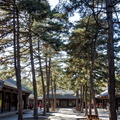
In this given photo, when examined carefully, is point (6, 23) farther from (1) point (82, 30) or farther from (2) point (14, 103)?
(2) point (14, 103)

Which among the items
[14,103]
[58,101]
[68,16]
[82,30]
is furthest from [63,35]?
[58,101]

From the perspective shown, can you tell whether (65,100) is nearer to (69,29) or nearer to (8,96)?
(8,96)

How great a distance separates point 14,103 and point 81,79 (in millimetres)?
15247

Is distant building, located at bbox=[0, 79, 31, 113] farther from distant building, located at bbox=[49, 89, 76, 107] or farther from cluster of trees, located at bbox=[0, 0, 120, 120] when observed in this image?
distant building, located at bbox=[49, 89, 76, 107]

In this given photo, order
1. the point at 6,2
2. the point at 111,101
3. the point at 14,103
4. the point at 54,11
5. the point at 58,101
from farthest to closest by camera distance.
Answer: the point at 58,101 → the point at 14,103 → the point at 6,2 → the point at 54,11 → the point at 111,101

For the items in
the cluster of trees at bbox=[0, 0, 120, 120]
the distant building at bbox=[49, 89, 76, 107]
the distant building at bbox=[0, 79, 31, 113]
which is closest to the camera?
the cluster of trees at bbox=[0, 0, 120, 120]

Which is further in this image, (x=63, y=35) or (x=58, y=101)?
(x=58, y=101)

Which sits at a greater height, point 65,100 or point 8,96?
point 8,96

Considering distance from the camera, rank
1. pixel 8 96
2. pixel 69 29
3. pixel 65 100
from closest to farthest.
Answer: pixel 69 29
pixel 8 96
pixel 65 100

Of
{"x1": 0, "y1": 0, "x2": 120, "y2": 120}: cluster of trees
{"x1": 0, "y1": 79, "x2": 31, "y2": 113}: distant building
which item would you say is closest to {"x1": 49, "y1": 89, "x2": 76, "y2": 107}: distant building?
{"x1": 0, "y1": 79, "x2": 31, "y2": 113}: distant building

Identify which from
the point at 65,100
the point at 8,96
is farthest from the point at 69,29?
the point at 65,100

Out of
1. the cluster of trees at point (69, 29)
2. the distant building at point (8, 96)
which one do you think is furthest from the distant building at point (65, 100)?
the cluster of trees at point (69, 29)

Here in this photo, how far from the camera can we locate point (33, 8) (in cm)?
1330

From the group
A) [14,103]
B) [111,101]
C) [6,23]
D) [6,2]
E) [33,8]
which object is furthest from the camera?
[14,103]
